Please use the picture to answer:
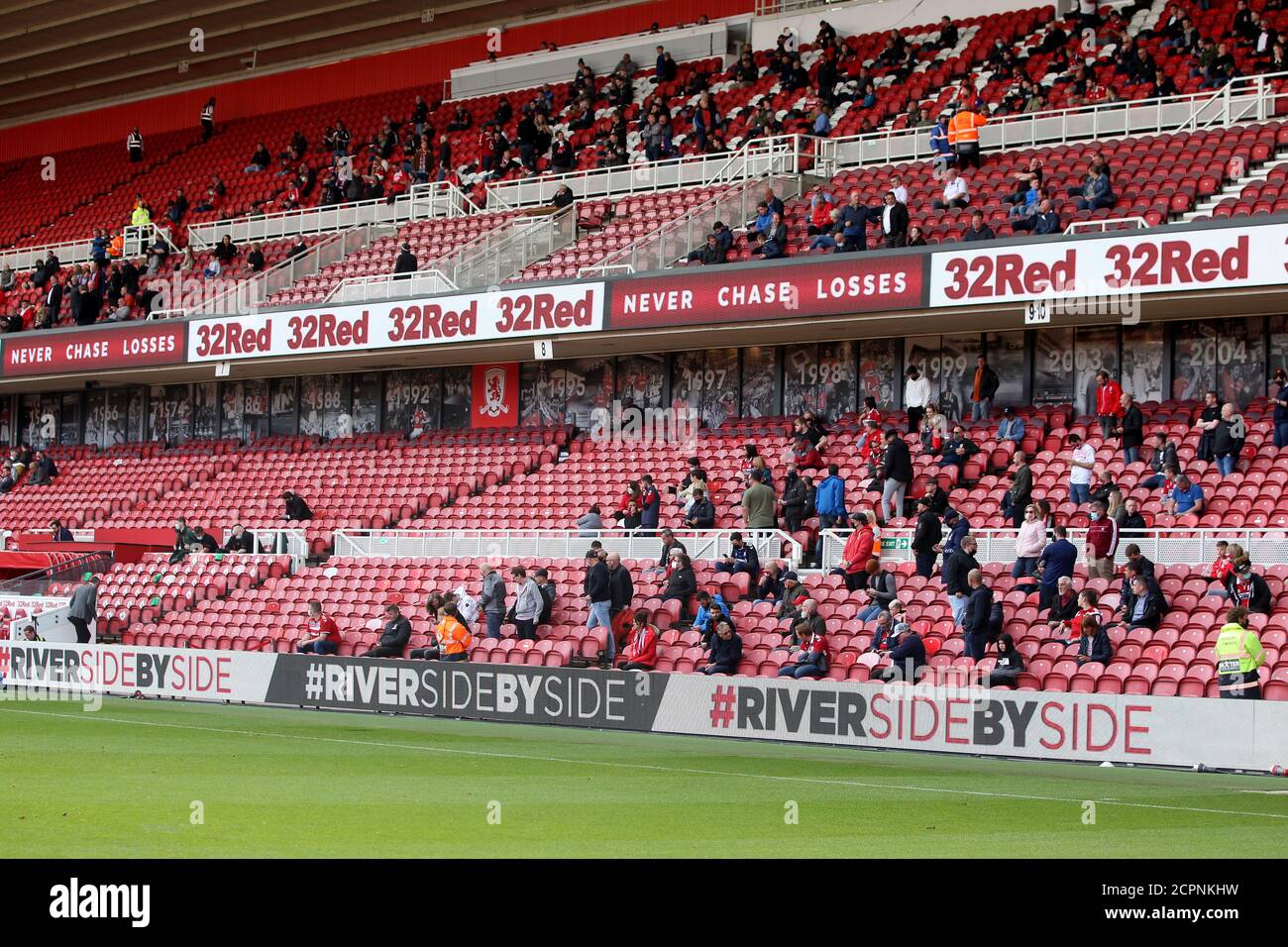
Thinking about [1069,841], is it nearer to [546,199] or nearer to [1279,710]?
[1279,710]

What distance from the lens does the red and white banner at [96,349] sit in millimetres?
32719

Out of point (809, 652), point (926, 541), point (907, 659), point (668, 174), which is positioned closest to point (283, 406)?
point (668, 174)

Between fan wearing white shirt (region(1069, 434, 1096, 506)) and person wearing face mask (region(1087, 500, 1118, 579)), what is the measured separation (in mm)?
1736

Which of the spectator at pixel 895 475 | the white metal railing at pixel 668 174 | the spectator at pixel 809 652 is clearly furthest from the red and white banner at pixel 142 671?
the white metal railing at pixel 668 174

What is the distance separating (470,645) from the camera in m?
21.7

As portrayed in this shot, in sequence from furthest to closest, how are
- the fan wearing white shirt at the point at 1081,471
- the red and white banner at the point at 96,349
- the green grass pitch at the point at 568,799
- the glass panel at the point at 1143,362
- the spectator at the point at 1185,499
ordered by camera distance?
the red and white banner at the point at 96,349, the glass panel at the point at 1143,362, the fan wearing white shirt at the point at 1081,471, the spectator at the point at 1185,499, the green grass pitch at the point at 568,799

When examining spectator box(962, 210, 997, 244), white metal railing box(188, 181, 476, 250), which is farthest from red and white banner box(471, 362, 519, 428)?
spectator box(962, 210, 997, 244)

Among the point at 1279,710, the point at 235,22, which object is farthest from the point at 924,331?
the point at 235,22

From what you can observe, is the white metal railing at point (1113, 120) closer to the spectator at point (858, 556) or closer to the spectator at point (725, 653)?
the spectator at point (858, 556)

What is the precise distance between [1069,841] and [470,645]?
43.7ft

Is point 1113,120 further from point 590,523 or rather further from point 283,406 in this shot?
point 283,406

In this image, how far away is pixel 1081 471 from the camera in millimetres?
20484

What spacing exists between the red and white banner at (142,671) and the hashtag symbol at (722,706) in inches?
269

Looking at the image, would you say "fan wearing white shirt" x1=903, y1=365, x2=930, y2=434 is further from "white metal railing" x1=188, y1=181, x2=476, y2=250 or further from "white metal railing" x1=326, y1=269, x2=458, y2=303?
"white metal railing" x1=188, y1=181, x2=476, y2=250
